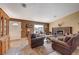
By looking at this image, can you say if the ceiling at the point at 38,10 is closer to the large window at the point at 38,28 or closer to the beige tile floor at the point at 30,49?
the large window at the point at 38,28

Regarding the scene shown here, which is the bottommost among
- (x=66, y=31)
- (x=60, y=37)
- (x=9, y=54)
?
(x=9, y=54)

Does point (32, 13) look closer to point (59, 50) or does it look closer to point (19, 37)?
point (19, 37)

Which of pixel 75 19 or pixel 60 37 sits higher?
pixel 75 19

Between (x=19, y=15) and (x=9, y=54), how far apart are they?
971 millimetres

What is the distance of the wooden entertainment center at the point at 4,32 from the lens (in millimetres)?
1983

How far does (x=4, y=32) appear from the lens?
2.00m

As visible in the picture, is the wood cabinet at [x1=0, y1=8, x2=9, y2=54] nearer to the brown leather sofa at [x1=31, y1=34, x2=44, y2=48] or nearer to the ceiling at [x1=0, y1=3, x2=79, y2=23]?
the ceiling at [x1=0, y1=3, x2=79, y2=23]

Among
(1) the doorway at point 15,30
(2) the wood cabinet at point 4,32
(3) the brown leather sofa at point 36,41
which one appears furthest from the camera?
(3) the brown leather sofa at point 36,41

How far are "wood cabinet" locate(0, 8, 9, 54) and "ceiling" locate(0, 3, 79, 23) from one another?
0.12 m

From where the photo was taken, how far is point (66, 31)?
7.14 feet

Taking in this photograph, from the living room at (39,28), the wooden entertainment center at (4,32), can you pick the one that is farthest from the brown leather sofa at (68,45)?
the wooden entertainment center at (4,32)

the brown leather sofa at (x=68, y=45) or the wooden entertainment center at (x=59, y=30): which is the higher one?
the wooden entertainment center at (x=59, y=30)

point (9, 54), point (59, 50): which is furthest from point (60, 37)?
point (9, 54)

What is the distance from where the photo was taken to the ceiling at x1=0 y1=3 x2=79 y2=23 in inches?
78.8
